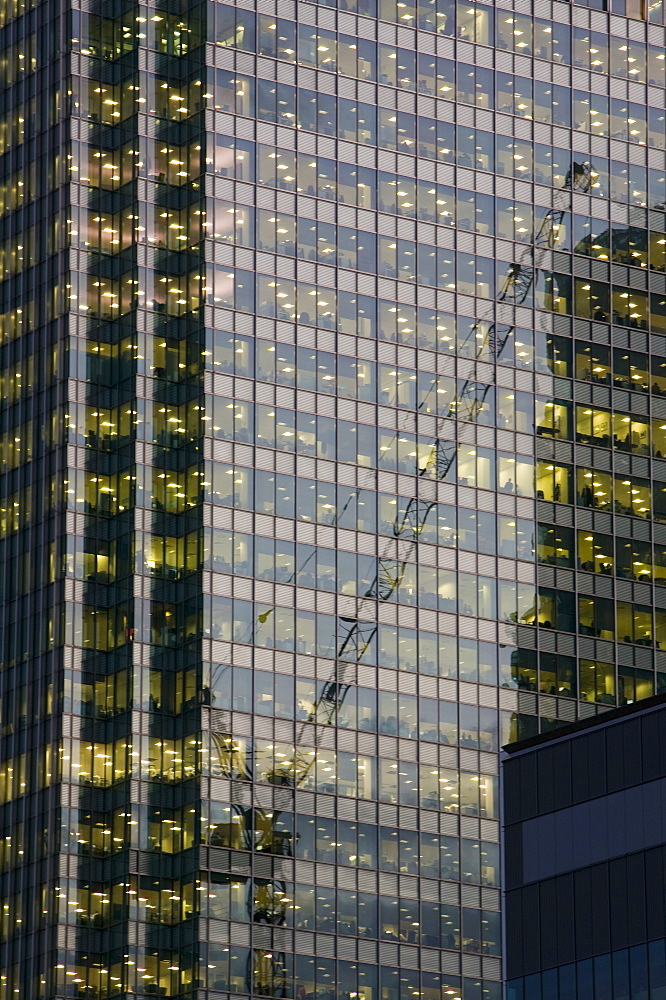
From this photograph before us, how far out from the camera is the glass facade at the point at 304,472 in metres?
144

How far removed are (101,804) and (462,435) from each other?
3290 centimetres

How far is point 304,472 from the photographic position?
151m

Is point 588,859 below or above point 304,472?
below

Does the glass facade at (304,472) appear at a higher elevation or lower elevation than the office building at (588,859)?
higher

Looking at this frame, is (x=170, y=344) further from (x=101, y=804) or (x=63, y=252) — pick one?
(x=101, y=804)

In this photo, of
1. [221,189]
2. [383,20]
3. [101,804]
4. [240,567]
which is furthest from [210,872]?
[383,20]

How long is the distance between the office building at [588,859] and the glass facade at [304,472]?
169 ft

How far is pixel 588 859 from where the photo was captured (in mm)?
88375

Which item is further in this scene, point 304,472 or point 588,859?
point 304,472

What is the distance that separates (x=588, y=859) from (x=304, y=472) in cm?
6523

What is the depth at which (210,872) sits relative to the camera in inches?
5561

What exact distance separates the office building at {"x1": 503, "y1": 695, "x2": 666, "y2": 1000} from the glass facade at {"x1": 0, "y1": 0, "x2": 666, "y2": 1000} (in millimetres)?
51653

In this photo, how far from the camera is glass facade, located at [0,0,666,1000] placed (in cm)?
14412

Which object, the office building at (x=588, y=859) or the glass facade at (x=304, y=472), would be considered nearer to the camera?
the office building at (x=588, y=859)
